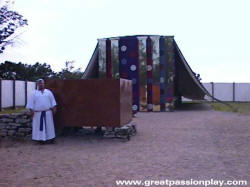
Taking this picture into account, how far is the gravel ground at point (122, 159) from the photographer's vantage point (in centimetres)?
514

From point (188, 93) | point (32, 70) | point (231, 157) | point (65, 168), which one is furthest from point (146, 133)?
point (32, 70)

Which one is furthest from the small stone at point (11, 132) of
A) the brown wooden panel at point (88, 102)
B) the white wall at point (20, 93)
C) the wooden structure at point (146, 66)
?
the white wall at point (20, 93)

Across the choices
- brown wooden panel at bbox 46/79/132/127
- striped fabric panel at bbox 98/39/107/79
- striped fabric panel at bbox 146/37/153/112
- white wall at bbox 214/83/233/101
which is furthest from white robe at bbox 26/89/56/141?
white wall at bbox 214/83/233/101

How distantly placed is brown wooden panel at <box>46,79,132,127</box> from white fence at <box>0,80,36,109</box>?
12.9 metres

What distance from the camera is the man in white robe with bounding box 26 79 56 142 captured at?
8.48 metres

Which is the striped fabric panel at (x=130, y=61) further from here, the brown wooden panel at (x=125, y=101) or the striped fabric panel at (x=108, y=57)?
the brown wooden panel at (x=125, y=101)

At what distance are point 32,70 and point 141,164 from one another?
35.0 meters

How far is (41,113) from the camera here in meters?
8.59

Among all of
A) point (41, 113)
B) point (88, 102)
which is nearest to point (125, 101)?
point (88, 102)

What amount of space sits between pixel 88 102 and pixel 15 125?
6.66 feet

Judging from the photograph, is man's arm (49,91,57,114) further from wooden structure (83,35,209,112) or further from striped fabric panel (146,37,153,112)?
striped fabric panel (146,37,153,112)

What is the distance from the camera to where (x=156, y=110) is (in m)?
20.1

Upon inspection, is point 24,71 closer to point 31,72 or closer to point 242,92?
point 31,72

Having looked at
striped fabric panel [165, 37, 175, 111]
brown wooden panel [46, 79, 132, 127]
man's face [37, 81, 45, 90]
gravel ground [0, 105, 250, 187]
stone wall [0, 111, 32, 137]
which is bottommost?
gravel ground [0, 105, 250, 187]
